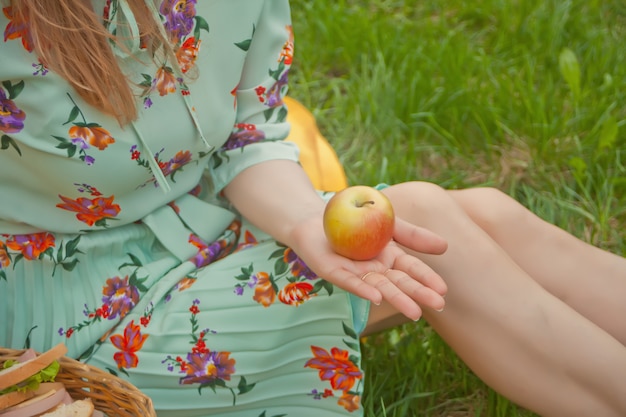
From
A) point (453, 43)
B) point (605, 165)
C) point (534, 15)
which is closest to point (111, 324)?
point (605, 165)

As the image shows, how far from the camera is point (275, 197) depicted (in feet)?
4.91

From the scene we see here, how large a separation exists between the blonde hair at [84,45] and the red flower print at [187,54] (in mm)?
62

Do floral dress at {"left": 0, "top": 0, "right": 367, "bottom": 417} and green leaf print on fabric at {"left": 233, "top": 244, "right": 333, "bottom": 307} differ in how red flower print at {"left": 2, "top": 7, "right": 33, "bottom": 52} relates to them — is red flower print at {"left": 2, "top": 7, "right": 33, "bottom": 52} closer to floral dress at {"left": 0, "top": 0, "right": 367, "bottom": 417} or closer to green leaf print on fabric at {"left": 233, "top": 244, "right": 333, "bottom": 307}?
floral dress at {"left": 0, "top": 0, "right": 367, "bottom": 417}

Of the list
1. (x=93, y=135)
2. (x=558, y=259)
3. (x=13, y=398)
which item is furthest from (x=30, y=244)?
(x=558, y=259)

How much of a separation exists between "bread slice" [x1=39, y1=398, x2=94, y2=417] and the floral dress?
230 millimetres

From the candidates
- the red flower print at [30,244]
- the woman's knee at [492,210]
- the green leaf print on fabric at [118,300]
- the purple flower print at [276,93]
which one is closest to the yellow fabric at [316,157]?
the purple flower print at [276,93]

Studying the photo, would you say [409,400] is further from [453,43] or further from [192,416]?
[453,43]

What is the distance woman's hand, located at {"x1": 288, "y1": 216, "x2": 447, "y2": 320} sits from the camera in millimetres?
1213

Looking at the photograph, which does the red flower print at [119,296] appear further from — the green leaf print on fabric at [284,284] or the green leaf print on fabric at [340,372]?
the green leaf print on fabric at [340,372]

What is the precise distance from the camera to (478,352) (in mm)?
1353

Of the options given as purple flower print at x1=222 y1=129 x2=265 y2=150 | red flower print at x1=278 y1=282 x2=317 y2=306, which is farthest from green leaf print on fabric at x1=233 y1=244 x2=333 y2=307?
purple flower print at x1=222 y1=129 x2=265 y2=150

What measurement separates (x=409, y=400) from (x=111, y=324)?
22.9 inches

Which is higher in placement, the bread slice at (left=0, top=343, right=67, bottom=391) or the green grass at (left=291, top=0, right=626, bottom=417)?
the bread slice at (left=0, top=343, right=67, bottom=391)

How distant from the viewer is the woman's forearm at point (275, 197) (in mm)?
1461
